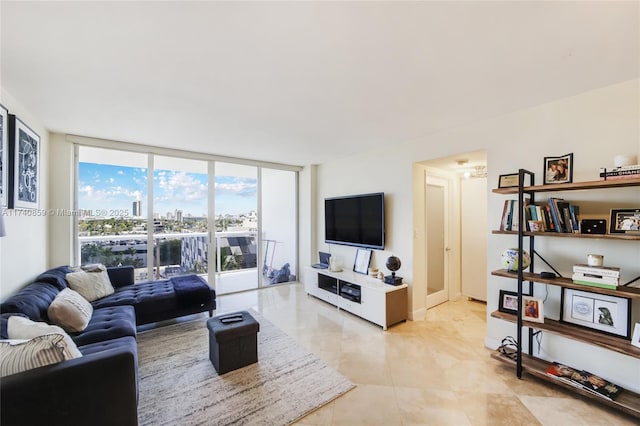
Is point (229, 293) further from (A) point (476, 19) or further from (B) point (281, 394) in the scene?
(A) point (476, 19)

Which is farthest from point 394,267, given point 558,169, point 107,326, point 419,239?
point 107,326

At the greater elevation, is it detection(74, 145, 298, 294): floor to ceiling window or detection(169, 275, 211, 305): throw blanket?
detection(74, 145, 298, 294): floor to ceiling window

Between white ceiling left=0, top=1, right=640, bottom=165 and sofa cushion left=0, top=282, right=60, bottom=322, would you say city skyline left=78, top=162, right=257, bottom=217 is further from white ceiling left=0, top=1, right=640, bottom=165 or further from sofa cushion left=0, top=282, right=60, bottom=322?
sofa cushion left=0, top=282, right=60, bottom=322

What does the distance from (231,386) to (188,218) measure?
2.97 metres

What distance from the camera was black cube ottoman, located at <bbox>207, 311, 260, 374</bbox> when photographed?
228 cm

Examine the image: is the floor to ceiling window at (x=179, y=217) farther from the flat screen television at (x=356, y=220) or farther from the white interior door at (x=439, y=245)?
the white interior door at (x=439, y=245)

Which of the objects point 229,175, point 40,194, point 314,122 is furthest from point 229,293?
point 314,122

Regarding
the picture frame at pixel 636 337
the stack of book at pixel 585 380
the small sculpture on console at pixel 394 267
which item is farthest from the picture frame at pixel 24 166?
the picture frame at pixel 636 337

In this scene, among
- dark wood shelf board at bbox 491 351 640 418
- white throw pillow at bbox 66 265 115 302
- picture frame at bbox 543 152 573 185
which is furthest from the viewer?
white throw pillow at bbox 66 265 115 302

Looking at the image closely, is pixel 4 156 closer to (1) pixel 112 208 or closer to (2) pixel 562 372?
(1) pixel 112 208

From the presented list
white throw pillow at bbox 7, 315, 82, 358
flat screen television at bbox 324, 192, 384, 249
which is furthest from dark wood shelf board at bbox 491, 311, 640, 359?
white throw pillow at bbox 7, 315, 82, 358

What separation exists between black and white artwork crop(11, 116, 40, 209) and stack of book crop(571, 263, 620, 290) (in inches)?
186

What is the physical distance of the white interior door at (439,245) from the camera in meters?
4.07

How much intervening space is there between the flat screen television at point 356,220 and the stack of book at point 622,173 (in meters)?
2.19
